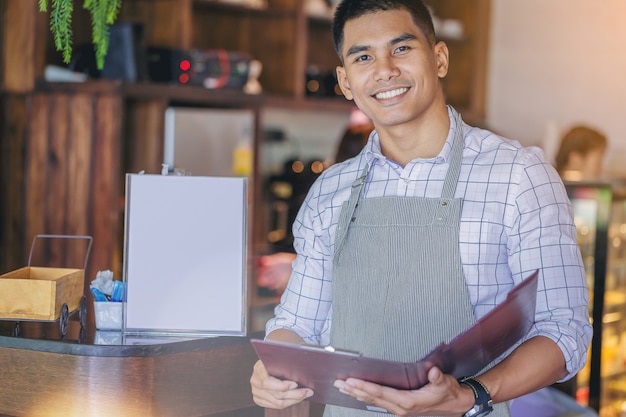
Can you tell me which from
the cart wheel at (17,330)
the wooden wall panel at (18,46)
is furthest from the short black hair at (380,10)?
the wooden wall panel at (18,46)

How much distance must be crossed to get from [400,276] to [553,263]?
318 mm

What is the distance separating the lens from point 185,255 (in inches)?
89.9

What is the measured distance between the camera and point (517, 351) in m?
1.66

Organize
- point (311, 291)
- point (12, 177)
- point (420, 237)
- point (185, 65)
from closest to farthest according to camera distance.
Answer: point (420, 237) < point (311, 291) < point (12, 177) < point (185, 65)

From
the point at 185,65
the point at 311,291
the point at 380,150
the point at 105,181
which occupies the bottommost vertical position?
the point at 311,291

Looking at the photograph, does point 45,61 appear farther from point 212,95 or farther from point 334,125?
point 334,125

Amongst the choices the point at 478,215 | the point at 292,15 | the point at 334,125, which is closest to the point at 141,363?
the point at 478,215

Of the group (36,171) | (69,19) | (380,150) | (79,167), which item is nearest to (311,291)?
(380,150)

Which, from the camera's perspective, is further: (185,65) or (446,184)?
(185,65)

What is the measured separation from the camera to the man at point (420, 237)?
1.70m

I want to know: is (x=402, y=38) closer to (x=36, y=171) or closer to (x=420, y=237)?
(x=420, y=237)

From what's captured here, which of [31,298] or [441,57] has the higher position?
[441,57]

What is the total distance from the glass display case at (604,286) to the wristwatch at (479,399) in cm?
257

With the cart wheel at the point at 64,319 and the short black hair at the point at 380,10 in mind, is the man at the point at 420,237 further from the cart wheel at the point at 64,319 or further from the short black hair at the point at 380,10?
the cart wheel at the point at 64,319
